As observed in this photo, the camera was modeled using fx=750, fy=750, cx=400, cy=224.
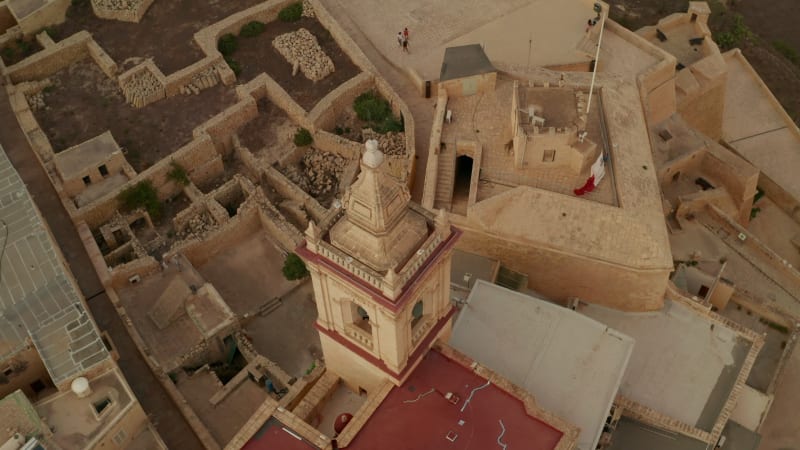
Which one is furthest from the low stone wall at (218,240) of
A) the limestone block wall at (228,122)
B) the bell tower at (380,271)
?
the bell tower at (380,271)

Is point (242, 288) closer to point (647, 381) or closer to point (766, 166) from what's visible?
point (647, 381)

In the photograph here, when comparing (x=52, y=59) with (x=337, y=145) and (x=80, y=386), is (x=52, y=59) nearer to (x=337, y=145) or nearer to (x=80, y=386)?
(x=337, y=145)

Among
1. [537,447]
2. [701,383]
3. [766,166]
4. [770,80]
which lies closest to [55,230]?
[537,447]

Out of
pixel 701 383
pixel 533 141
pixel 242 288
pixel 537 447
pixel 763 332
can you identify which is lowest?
pixel 537 447

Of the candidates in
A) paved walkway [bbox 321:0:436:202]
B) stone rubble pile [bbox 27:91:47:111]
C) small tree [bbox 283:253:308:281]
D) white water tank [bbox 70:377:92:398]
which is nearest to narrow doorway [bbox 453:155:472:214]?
paved walkway [bbox 321:0:436:202]

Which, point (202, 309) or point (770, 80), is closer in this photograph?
point (202, 309)

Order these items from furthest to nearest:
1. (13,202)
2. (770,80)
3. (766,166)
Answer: (770,80) → (766,166) → (13,202)

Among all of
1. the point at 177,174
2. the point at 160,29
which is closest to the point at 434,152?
the point at 177,174
